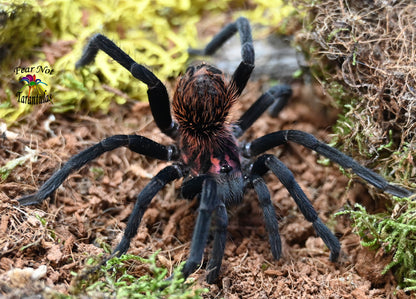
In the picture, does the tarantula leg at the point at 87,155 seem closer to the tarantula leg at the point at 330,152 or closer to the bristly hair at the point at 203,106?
the bristly hair at the point at 203,106

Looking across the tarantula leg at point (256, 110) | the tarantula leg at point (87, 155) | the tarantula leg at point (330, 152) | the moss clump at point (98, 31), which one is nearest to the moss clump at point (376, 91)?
the tarantula leg at point (330, 152)

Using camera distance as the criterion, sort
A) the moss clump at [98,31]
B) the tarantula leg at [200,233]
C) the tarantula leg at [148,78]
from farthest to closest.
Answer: the moss clump at [98,31]
the tarantula leg at [148,78]
the tarantula leg at [200,233]

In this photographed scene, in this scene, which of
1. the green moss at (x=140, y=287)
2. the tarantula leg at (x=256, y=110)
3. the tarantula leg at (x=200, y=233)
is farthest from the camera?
the tarantula leg at (x=256, y=110)

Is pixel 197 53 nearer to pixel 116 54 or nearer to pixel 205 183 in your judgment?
pixel 116 54

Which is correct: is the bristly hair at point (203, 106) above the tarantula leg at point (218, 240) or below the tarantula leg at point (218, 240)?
above

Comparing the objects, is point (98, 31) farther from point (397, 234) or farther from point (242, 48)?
point (397, 234)

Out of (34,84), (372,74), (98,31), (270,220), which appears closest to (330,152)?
(270,220)

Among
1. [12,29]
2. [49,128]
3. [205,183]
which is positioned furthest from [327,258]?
[12,29]
